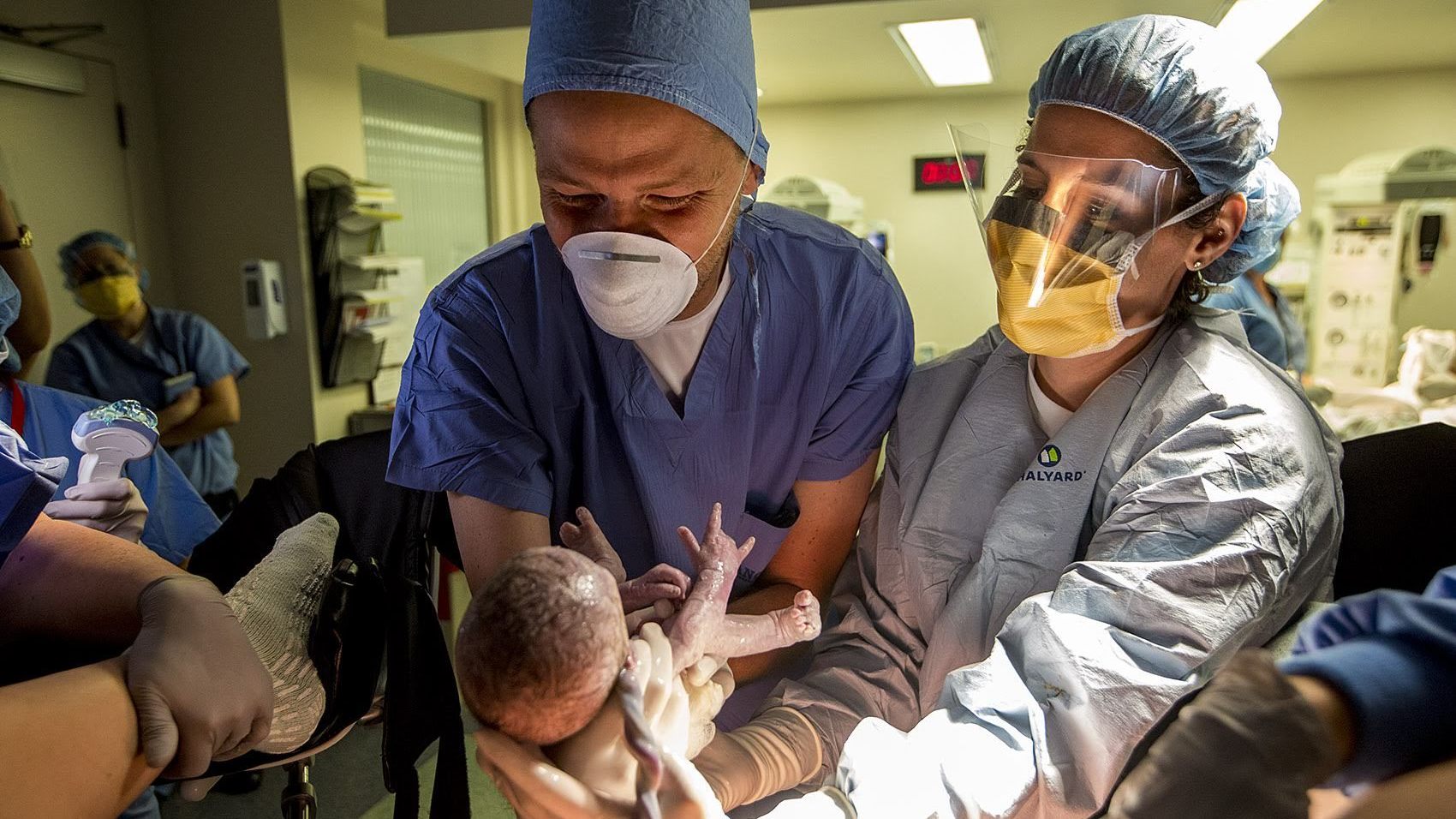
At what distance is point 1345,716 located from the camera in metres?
0.43

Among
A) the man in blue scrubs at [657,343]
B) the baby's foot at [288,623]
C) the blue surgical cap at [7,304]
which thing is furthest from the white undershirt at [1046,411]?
the blue surgical cap at [7,304]

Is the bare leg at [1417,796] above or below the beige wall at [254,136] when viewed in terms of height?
below

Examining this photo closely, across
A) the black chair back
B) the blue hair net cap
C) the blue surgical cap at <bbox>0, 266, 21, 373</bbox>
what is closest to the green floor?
the blue surgical cap at <bbox>0, 266, 21, 373</bbox>

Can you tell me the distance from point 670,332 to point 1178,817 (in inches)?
26.3

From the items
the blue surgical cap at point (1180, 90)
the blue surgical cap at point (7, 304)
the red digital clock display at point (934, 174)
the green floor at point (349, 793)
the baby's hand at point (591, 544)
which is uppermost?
the red digital clock display at point (934, 174)

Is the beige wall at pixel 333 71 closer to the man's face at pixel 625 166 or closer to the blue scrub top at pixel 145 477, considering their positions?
the blue scrub top at pixel 145 477

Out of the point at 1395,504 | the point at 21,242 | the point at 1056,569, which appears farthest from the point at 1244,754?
the point at 21,242

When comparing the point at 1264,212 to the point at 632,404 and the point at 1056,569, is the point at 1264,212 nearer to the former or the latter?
the point at 1056,569

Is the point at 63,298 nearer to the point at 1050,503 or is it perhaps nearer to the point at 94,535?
the point at 94,535

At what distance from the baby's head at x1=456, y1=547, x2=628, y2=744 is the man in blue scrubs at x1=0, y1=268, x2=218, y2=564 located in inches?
20.3

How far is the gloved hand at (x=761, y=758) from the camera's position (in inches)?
30.4

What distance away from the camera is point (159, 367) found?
168 centimetres

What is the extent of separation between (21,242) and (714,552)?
822 mm

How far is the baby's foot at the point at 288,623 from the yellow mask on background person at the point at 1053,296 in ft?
2.70
